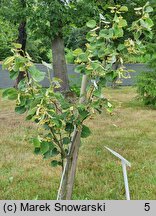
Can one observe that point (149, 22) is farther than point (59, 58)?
No

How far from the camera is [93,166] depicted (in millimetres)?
4988

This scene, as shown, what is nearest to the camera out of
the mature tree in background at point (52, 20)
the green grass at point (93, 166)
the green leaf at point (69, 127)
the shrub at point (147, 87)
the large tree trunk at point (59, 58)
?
the green leaf at point (69, 127)

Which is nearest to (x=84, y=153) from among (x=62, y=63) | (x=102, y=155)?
(x=102, y=155)

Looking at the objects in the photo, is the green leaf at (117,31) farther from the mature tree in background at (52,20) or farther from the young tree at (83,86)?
the mature tree in background at (52,20)

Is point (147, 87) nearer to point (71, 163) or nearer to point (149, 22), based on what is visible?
point (71, 163)

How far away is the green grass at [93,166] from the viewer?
402 cm

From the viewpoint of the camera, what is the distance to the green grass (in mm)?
4023

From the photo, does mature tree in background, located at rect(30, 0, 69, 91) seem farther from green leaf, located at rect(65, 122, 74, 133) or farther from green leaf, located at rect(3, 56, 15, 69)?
green leaf, located at rect(3, 56, 15, 69)

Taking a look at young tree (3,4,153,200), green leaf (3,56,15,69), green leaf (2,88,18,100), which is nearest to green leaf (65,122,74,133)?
young tree (3,4,153,200)

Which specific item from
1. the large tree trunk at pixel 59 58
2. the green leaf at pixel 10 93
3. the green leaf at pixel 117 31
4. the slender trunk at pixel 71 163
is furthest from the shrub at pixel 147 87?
the green leaf at pixel 10 93

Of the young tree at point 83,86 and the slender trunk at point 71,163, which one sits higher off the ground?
the young tree at point 83,86

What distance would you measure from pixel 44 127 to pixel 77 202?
68 centimetres

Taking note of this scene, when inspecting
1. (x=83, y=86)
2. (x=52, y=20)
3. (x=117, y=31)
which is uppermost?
(x=52, y=20)

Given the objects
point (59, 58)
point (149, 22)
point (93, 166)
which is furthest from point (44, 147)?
point (59, 58)
